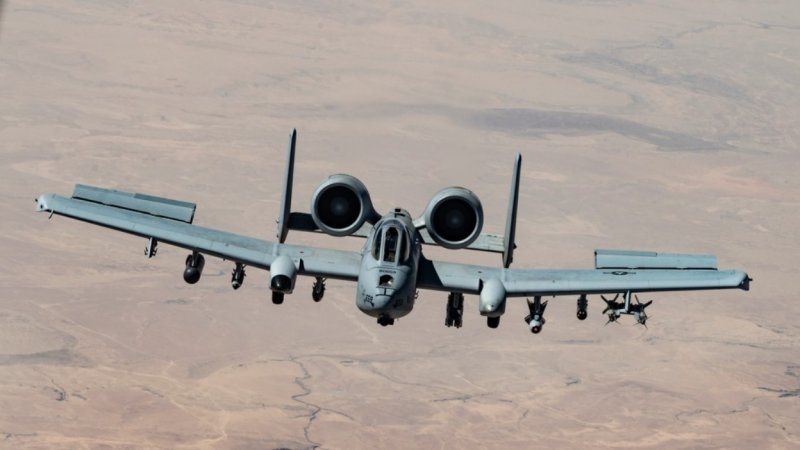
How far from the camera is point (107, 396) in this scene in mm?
144500

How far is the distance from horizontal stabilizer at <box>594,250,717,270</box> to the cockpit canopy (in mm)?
8013

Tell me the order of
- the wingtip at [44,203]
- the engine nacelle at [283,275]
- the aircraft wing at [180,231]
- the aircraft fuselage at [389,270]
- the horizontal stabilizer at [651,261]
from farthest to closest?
the horizontal stabilizer at [651,261] → the wingtip at [44,203] → the aircraft wing at [180,231] → the engine nacelle at [283,275] → the aircraft fuselage at [389,270]

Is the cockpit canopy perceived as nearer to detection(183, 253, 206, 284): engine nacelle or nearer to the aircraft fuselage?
the aircraft fuselage

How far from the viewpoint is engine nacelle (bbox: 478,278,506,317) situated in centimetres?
5325

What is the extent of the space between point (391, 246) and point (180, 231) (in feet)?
26.9

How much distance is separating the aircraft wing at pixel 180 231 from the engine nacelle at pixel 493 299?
4.47m

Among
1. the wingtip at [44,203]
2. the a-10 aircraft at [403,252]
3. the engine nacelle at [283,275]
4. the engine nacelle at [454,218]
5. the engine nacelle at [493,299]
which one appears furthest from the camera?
the wingtip at [44,203]

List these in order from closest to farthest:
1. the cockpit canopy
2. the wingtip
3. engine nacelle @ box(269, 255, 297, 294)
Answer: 1. the cockpit canopy
2. engine nacelle @ box(269, 255, 297, 294)
3. the wingtip

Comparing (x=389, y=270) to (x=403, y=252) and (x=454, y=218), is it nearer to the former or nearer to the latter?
(x=403, y=252)

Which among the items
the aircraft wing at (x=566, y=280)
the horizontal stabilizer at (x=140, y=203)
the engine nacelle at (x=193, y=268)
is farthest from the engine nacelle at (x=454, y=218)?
the horizontal stabilizer at (x=140, y=203)

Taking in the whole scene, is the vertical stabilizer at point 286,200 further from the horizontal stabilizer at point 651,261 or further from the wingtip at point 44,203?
the horizontal stabilizer at point 651,261

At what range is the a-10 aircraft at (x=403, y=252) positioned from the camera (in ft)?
177

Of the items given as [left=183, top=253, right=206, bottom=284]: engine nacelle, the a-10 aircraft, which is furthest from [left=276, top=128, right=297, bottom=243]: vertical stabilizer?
[left=183, top=253, right=206, bottom=284]: engine nacelle

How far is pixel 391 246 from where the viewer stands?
52.8 metres
